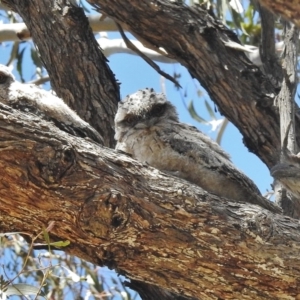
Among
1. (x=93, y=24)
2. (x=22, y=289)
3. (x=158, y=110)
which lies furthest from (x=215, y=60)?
(x=93, y=24)

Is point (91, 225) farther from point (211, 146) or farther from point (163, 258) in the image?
point (211, 146)

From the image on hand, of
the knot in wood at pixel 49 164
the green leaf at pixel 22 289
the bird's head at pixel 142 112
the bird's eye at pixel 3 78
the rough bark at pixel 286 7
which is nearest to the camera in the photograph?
the rough bark at pixel 286 7

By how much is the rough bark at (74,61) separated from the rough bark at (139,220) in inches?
52.5

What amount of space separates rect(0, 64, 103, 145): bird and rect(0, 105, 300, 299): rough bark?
33.2 inches

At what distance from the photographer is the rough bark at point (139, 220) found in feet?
6.64

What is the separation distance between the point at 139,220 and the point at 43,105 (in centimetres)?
124

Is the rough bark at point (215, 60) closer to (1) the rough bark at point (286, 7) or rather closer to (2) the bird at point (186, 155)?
(2) the bird at point (186, 155)

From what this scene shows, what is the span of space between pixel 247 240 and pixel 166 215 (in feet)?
0.86

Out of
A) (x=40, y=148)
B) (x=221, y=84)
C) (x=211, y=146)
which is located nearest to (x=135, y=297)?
(x=221, y=84)

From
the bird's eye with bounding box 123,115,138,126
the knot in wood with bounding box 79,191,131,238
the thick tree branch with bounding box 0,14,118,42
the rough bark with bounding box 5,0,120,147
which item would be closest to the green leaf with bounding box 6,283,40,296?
the knot in wood with bounding box 79,191,131,238

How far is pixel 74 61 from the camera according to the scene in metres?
3.70

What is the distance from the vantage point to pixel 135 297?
4828 millimetres

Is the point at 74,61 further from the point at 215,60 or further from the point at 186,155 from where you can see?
the point at 186,155

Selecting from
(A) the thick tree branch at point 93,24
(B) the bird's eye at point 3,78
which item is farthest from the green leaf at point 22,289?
(A) the thick tree branch at point 93,24
